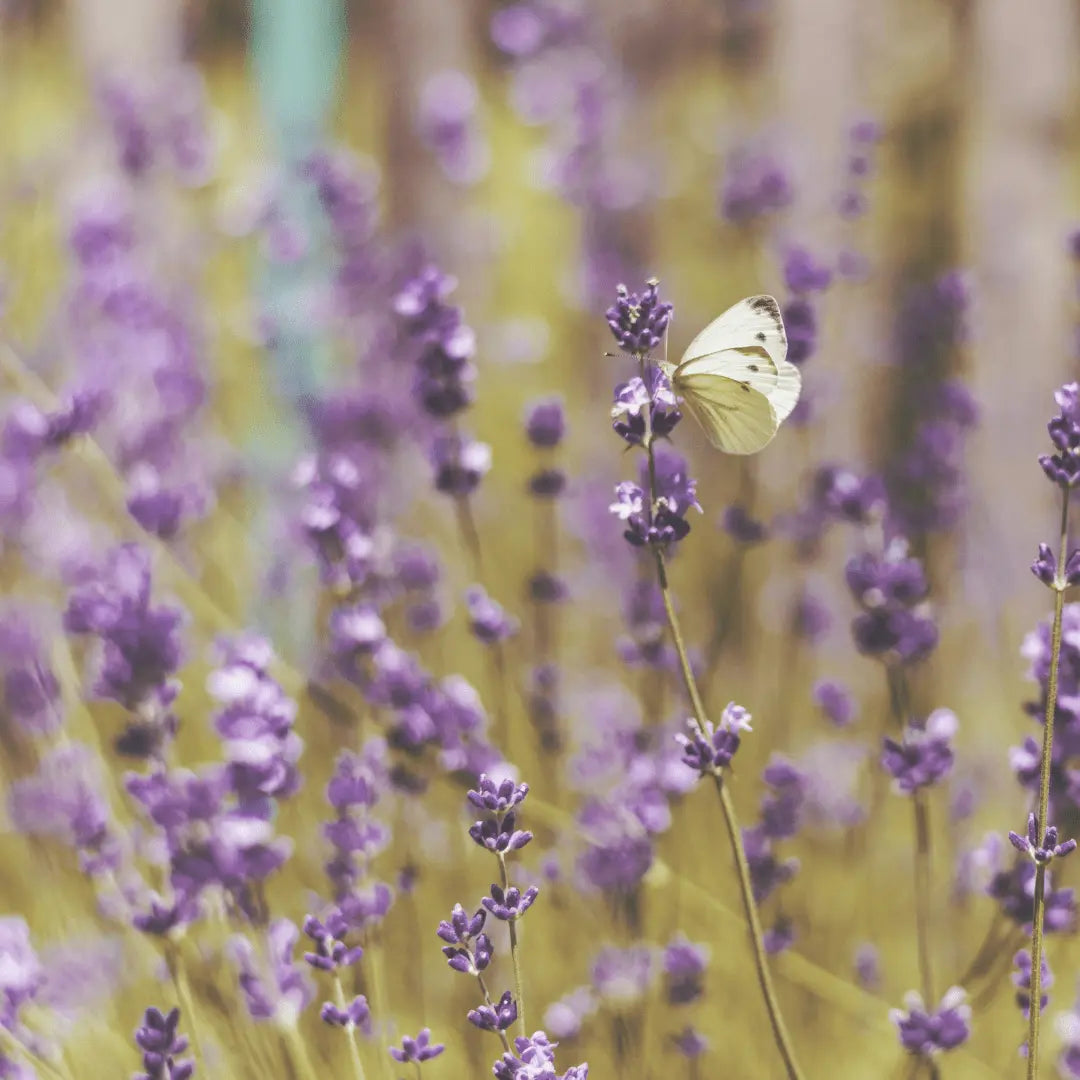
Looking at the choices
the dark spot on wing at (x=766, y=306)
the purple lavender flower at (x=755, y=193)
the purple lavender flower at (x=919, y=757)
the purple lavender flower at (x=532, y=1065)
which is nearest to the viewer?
the purple lavender flower at (x=532, y=1065)

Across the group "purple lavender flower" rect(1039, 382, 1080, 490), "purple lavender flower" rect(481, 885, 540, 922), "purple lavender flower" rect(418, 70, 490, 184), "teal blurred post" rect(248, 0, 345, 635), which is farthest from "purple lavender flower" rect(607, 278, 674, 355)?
"purple lavender flower" rect(418, 70, 490, 184)

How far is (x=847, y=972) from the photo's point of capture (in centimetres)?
187

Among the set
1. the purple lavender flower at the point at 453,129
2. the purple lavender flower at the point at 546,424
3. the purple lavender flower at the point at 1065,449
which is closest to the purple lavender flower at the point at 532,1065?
the purple lavender flower at the point at 1065,449

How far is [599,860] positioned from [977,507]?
1166 millimetres

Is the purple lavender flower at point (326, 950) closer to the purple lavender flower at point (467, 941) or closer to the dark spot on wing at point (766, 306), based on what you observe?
the purple lavender flower at point (467, 941)

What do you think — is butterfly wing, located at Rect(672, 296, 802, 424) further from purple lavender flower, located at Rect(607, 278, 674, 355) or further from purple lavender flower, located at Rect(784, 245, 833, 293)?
purple lavender flower, located at Rect(784, 245, 833, 293)

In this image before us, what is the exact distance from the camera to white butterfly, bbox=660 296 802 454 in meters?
1.05

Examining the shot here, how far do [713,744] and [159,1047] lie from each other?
0.53 meters

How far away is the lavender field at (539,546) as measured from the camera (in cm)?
117

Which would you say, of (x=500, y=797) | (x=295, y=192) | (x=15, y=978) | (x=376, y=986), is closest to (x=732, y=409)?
(x=500, y=797)

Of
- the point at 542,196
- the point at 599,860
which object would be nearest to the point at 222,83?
the point at 542,196

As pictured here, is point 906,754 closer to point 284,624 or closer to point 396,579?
point 396,579

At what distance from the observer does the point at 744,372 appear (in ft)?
3.55

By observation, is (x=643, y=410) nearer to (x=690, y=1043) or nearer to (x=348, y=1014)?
(x=348, y=1014)
